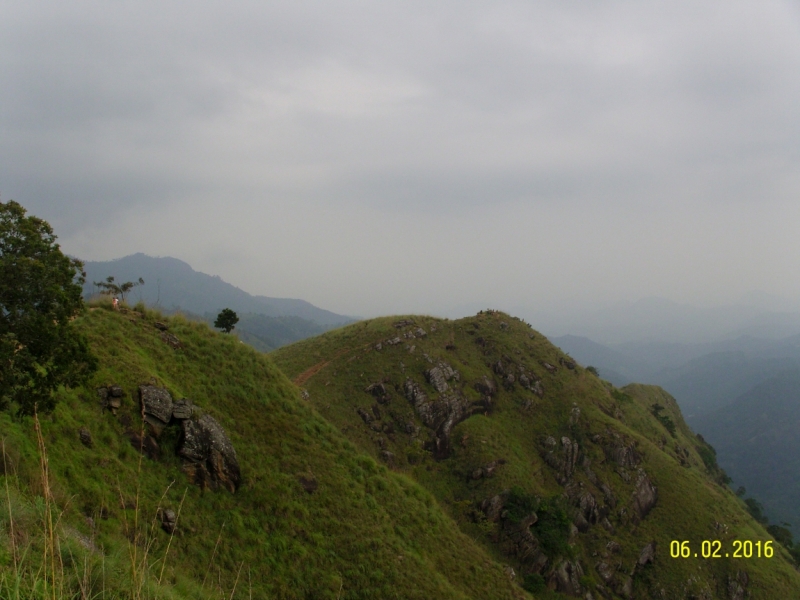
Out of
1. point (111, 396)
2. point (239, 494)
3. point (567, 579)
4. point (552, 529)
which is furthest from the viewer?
point (552, 529)

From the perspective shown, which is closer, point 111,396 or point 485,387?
point 111,396

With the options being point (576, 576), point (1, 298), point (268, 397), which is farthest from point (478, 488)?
point (1, 298)

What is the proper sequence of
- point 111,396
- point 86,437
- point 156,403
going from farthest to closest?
point 156,403
point 111,396
point 86,437

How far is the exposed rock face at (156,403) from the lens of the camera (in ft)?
63.7

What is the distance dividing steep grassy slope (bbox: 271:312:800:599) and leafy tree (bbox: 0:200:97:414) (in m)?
22.6

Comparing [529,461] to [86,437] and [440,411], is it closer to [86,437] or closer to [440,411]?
[440,411]

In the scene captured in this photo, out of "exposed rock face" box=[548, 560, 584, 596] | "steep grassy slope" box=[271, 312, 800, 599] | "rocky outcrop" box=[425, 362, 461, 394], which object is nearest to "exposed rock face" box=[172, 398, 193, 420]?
"steep grassy slope" box=[271, 312, 800, 599]

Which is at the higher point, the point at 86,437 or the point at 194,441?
the point at 86,437

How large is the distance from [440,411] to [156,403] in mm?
24935

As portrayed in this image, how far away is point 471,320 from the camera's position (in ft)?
178

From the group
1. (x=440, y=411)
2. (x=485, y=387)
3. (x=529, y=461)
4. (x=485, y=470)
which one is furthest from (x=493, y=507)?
→ (x=485, y=387)

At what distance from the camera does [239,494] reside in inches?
770
